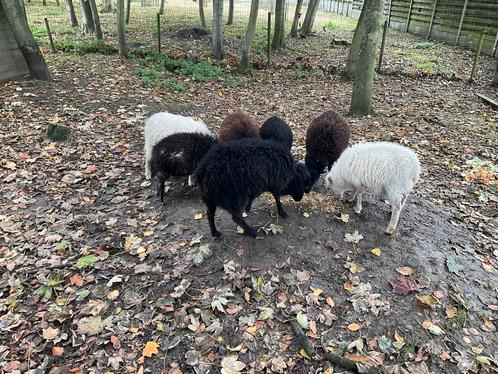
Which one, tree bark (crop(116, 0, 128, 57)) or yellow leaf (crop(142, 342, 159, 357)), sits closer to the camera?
yellow leaf (crop(142, 342, 159, 357))

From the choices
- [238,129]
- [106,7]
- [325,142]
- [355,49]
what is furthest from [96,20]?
[325,142]

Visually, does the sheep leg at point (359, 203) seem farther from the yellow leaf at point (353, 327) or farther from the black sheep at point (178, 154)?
the black sheep at point (178, 154)

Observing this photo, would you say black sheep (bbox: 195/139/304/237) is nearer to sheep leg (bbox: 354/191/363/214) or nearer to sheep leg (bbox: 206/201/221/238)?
sheep leg (bbox: 206/201/221/238)

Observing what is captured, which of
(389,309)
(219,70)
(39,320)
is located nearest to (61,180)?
(39,320)

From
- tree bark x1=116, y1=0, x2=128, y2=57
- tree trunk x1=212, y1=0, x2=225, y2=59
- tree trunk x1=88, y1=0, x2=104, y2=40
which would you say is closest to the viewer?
tree bark x1=116, y1=0, x2=128, y2=57

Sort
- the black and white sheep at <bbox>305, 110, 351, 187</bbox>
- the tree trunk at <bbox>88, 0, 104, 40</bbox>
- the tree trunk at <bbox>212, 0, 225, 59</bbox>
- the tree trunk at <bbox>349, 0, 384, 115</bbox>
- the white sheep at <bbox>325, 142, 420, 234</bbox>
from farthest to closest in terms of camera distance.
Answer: the tree trunk at <bbox>88, 0, 104, 40</bbox> → the tree trunk at <bbox>212, 0, 225, 59</bbox> → the tree trunk at <bbox>349, 0, 384, 115</bbox> → the black and white sheep at <bbox>305, 110, 351, 187</bbox> → the white sheep at <bbox>325, 142, 420, 234</bbox>

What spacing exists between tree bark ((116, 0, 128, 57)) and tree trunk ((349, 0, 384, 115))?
7416 millimetres

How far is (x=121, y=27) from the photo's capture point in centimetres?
1128

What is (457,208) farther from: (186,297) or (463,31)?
(463,31)

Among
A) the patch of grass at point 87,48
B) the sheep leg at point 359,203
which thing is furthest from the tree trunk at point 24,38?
the sheep leg at point 359,203

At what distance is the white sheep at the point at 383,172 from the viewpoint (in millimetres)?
4340

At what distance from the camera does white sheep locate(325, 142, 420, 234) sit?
4.34 m

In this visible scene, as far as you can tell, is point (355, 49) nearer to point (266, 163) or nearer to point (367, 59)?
point (367, 59)

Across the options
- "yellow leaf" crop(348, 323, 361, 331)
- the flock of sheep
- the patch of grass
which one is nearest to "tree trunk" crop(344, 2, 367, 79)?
the flock of sheep
